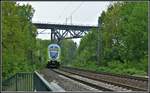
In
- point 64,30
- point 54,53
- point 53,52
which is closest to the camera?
point 53,52

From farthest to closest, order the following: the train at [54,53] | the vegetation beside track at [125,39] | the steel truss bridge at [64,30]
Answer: the steel truss bridge at [64,30] → the train at [54,53] → the vegetation beside track at [125,39]

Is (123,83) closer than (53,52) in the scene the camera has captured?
Yes

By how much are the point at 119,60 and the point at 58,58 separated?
7.49 metres

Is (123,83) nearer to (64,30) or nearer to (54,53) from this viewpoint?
(54,53)

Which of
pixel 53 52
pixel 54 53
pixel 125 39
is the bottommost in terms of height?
pixel 54 53

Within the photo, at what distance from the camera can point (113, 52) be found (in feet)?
197

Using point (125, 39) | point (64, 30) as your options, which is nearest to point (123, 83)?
point (125, 39)

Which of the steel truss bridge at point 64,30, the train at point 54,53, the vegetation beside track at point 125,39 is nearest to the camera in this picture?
the vegetation beside track at point 125,39

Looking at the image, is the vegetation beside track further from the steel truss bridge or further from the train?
the steel truss bridge

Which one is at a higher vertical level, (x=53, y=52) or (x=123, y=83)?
(x=53, y=52)

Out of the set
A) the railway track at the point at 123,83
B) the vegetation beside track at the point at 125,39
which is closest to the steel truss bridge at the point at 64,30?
the vegetation beside track at the point at 125,39

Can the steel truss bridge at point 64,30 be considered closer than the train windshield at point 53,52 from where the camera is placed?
No

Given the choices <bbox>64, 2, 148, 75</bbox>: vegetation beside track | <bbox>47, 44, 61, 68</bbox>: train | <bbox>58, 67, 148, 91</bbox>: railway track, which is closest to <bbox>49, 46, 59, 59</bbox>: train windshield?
<bbox>47, 44, 61, 68</bbox>: train

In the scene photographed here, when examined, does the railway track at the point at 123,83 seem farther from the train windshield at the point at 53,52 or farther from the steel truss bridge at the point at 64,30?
the steel truss bridge at the point at 64,30
